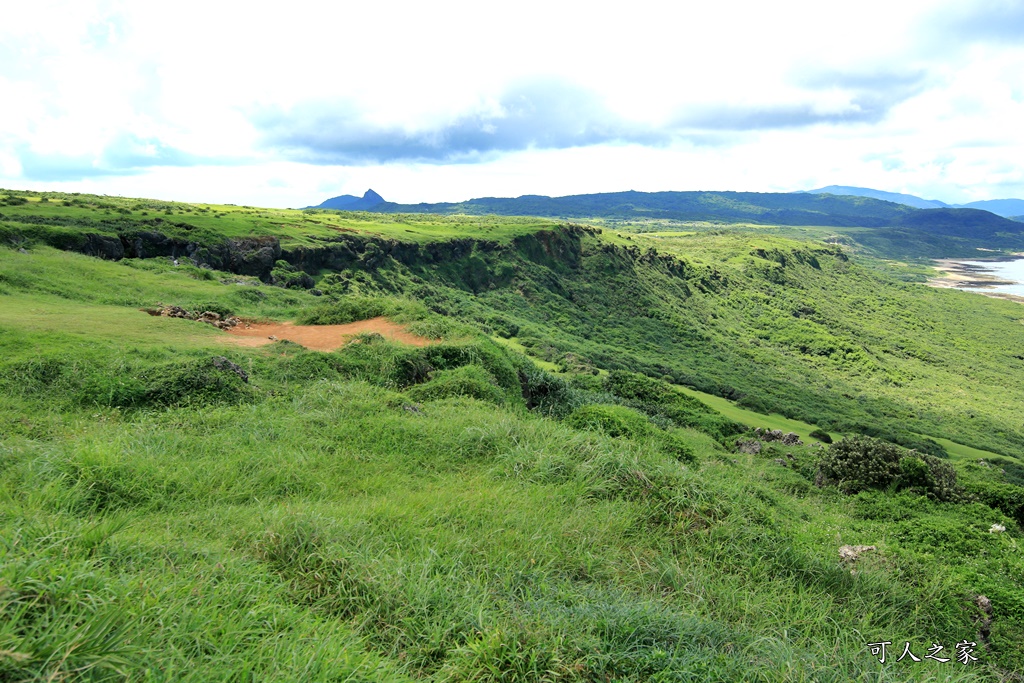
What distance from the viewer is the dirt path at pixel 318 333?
604 inches

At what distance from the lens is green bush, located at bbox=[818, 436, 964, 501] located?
11.9 meters

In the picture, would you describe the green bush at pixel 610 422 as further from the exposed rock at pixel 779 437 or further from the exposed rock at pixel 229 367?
the exposed rock at pixel 779 437

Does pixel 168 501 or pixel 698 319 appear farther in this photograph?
pixel 698 319

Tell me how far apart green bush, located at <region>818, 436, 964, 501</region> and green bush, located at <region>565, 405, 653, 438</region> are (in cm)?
511

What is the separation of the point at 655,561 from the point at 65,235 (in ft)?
95.9

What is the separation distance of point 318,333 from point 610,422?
1028cm

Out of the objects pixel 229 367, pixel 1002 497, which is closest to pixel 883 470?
pixel 1002 497

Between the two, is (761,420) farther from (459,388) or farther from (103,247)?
(103,247)

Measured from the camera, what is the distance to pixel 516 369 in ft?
53.0

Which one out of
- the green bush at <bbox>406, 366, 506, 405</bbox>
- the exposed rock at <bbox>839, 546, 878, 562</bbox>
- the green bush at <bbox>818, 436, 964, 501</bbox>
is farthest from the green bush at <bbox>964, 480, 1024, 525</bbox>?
the green bush at <bbox>406, 366, 506, 405</bbox>

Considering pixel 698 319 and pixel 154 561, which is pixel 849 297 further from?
pixel 154 561

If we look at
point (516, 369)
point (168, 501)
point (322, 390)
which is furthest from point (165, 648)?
point (516, 369)

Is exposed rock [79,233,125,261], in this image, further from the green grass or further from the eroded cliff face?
the green grass

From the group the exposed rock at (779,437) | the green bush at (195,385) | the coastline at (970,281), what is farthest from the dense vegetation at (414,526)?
the coastline at (970,281)
